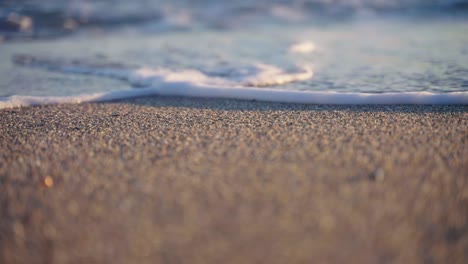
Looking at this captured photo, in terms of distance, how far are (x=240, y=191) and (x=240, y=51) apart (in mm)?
4271

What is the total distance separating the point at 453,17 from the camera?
342 inches

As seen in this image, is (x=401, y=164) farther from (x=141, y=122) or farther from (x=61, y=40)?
(x=61, y=40)

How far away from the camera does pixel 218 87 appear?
399 cm

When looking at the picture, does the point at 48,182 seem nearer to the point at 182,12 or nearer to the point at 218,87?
the point at 218,87

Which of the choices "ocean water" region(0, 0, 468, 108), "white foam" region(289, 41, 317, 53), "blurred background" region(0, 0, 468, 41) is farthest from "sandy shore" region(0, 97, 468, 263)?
"blurred background" region(0, 0, 468, 41)

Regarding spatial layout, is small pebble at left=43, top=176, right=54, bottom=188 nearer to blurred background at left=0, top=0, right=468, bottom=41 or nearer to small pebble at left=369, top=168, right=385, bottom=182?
small pebble at left=369, top=168, right=385, bottom=182

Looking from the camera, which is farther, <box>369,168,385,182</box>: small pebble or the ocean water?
the ocean water

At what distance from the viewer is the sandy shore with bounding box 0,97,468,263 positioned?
5.10 ft

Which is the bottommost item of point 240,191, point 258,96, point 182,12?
point 240,191

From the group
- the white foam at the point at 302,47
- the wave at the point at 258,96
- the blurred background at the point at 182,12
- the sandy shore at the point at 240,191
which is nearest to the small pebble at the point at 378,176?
the sandy shore at the point at 240,191

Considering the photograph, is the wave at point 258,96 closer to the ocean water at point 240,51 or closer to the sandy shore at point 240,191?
the ocean water at point 240,51

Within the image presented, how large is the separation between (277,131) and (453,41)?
4.27 m

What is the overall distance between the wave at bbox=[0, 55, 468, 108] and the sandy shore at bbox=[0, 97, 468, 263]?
1.36ft

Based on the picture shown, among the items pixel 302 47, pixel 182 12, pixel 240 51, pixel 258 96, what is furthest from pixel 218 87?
Answer: pixel 182 12
